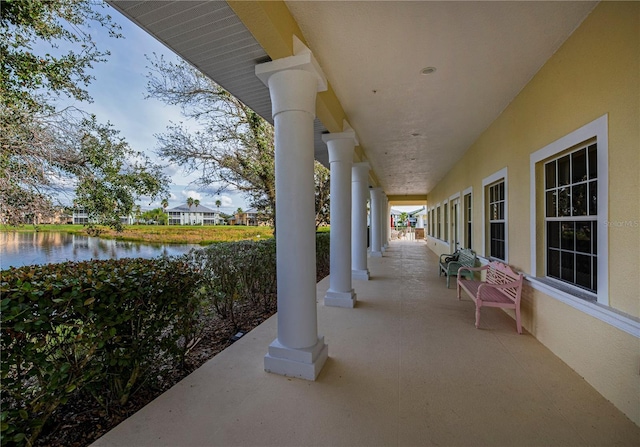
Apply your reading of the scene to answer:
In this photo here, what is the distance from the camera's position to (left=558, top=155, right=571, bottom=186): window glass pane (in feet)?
9.48

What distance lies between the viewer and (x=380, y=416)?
198 cm

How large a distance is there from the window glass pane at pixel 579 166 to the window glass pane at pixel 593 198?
134 millimetres

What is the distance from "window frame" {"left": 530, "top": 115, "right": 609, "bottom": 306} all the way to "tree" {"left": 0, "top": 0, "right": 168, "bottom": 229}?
5453 mm

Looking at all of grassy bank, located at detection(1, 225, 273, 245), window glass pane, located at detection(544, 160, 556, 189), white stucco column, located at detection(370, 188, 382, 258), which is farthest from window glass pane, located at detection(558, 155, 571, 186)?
white stucco column, located at detection(370, 188, 382, 258)

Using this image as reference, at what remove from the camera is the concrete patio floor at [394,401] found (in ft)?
5.88

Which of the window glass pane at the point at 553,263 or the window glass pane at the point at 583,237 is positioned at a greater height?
the window glass pane at the point at 583,237

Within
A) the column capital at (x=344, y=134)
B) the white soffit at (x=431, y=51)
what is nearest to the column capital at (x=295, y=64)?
the white soffit at (x=431, y=51)

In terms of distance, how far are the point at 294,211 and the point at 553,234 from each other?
3.03 meters

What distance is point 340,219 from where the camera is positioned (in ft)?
14.9

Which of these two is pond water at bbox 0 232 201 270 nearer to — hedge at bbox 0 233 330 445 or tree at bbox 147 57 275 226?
hedge at bbox 0 233 330 445

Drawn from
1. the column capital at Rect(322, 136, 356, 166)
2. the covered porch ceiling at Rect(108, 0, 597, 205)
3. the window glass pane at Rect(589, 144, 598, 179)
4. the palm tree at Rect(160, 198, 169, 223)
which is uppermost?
the covered porch ceiling at Rect(108, 0, 597, 205)

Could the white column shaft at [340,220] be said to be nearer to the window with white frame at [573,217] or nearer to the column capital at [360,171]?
the column capital at [360,171]

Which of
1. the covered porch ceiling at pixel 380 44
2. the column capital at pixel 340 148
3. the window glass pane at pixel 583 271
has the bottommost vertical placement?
the window glass pane at pixel 583 271

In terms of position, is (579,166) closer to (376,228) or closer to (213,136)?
(213,136)
